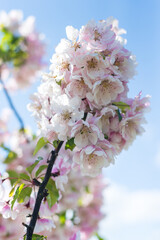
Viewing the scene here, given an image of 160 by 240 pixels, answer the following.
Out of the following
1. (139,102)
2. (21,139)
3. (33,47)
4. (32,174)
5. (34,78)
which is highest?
(34,78)

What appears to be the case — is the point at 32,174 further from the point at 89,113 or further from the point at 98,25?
the point at 98,25

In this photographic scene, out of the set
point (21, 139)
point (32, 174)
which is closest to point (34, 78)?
point (21, 139)

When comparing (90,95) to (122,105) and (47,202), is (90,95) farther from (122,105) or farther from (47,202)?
(47,202)

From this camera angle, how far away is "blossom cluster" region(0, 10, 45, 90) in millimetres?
4797

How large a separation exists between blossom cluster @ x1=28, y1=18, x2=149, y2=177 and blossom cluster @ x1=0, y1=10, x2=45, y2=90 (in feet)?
11.7

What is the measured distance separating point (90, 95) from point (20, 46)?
4.15 meters

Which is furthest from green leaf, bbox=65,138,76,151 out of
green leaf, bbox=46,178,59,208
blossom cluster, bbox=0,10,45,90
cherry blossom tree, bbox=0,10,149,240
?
blossom cluster, bbox=0,10,45,90

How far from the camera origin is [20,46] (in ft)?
16.4

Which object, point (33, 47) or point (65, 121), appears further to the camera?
point (33, 47)

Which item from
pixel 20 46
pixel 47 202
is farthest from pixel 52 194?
pixel 20 46

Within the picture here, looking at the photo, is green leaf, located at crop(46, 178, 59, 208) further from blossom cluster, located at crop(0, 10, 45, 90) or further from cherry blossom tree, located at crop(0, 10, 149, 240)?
blossom cluster, located at crop(0, 10, 45, 90)

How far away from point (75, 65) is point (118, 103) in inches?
10.1

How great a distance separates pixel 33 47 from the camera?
17.5 ft

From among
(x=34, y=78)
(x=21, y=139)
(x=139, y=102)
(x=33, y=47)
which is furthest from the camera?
(x=34, y=78)
